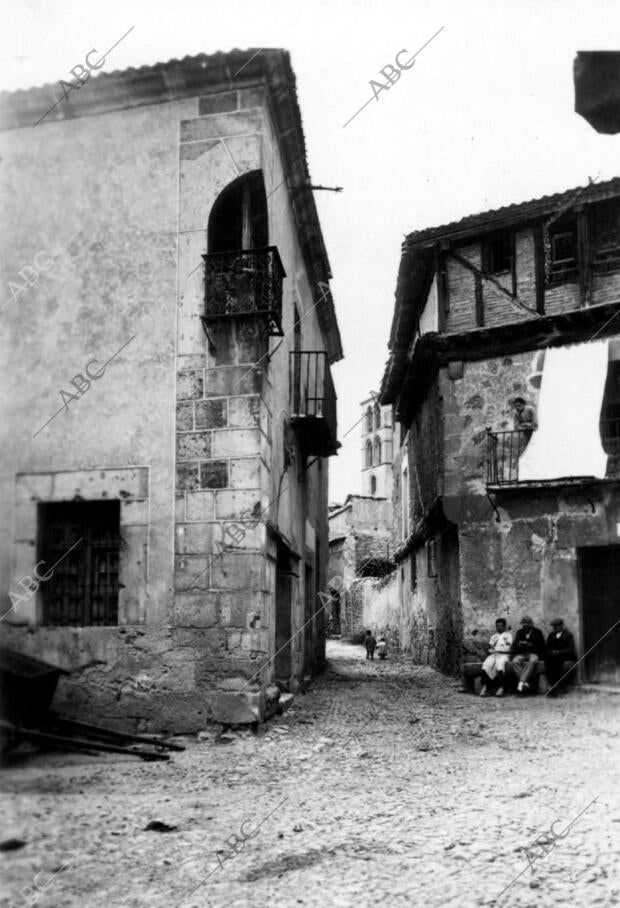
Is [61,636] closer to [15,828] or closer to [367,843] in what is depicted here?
[15,828]

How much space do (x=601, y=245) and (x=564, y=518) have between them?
4.47 m

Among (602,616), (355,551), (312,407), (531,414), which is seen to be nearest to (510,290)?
(531,414)

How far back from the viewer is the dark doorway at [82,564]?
18.0 feet

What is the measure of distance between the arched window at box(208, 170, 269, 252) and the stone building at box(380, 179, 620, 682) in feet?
19.9

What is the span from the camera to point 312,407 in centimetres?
1221

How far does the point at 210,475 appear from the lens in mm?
7777

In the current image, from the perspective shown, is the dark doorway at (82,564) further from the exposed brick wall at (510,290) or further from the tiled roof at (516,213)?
the tiled roof at (516,213)

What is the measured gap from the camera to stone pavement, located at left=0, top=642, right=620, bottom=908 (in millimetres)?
3533

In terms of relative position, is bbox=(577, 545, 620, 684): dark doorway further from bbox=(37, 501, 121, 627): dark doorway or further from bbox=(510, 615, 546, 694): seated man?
bbox=(37, 501, 121, 627): dark doorway

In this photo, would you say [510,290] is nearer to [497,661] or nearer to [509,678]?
[497,661]

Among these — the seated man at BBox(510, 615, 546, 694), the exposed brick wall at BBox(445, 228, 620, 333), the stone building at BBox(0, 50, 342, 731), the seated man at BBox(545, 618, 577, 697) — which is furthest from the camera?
the exposed brick wall at BBox(445, 228, 620, 333)

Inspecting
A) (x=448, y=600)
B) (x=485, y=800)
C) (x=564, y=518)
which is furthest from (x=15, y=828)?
(x=448, y=600)

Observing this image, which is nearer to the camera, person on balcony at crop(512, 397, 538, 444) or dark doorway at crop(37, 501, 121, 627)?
dark doorway at crop(37, 501, 121, 627)

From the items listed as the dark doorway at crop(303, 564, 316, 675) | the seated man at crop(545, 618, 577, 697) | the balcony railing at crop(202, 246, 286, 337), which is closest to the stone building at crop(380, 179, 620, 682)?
the seated man at crop(545, 618, 577, 697)
